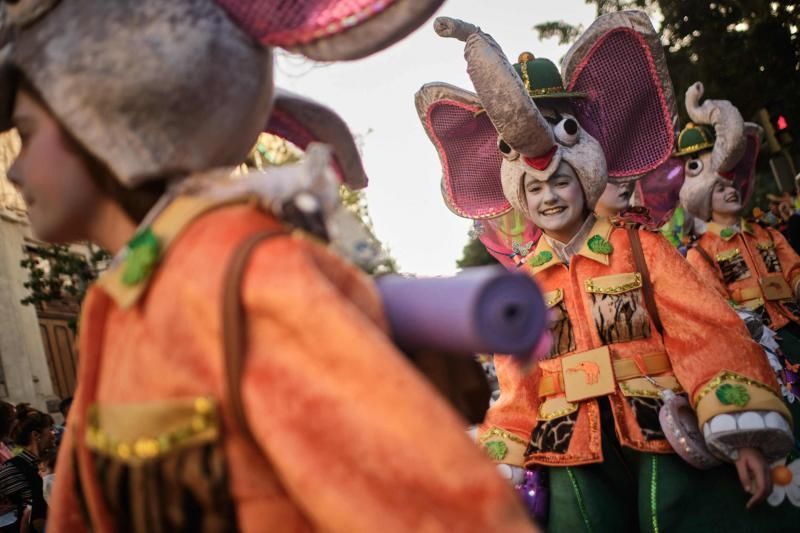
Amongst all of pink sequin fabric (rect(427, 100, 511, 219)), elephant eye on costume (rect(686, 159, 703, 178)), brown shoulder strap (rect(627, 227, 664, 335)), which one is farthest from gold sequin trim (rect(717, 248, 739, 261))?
brown shoulder strap (rect(627, 227, 664, 335))

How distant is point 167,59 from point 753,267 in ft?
21.7

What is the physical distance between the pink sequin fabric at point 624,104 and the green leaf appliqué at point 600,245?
715 millimetres

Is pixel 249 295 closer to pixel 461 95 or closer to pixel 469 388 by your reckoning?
pixel 469 388

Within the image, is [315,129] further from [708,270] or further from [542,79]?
[708,270]

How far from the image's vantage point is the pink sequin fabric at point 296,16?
1596mm

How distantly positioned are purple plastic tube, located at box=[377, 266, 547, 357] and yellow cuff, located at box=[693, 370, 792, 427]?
1.62 m

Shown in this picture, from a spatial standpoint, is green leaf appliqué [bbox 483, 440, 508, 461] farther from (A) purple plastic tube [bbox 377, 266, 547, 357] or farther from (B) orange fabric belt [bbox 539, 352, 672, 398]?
(A) purple plastic tube [bbox 377, 266, 547, 357]

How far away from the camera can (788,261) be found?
23.6 feet

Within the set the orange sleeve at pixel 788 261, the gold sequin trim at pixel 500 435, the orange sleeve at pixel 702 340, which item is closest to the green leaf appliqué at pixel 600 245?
the orange sleeve at pixel 702 340

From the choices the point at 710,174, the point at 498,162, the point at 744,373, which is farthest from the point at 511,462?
the point at 710,174

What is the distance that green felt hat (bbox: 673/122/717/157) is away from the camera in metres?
7.64

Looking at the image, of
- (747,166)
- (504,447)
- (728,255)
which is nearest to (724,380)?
(504,447)

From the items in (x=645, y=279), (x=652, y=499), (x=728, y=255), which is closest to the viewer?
(x=652, y=499)

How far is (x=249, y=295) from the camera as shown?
1234 millimetres
